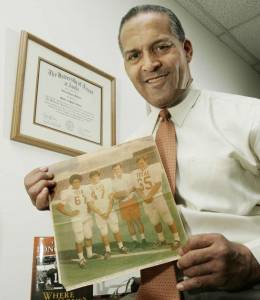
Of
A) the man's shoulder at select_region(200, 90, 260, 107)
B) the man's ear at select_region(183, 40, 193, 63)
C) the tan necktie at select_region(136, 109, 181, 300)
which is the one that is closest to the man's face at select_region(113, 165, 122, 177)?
the tan necktie at select_region(136, 109, 181, 300)

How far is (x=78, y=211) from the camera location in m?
0.70

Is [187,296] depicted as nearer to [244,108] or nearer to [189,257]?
[189,257]

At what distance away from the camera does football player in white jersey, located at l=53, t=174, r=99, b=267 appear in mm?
678

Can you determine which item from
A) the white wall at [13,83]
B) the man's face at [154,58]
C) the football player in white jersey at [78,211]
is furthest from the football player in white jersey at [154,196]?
the white wall at [13,83]

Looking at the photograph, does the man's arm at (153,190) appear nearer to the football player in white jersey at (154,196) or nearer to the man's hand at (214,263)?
the football player in white jersey at (154,196)

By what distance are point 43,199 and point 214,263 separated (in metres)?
0.38

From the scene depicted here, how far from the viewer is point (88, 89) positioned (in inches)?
58.1

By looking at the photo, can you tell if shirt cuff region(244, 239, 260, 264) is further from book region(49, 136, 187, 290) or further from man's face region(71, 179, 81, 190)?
man's face region(71, 179, 81, 190)

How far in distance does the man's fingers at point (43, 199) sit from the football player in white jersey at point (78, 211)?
0.03m

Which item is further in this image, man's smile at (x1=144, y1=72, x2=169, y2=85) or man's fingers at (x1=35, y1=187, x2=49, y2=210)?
man's smile at (x1=144, y1=72, x2=169, y2=85)

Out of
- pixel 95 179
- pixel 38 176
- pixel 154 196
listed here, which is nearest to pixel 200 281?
pixel 154 196

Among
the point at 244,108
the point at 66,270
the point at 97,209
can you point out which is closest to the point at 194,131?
the point at 244,108

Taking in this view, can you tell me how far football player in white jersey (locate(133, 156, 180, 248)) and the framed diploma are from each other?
61 cm

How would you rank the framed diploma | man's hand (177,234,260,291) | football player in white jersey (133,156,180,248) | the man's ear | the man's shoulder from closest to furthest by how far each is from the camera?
man's hand (177,234,260,291), football player in white jersey (133,156,180,248), the man's shoulder, the man's ear, the framed diploma
